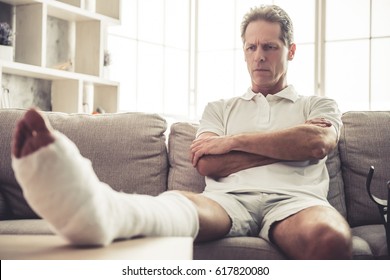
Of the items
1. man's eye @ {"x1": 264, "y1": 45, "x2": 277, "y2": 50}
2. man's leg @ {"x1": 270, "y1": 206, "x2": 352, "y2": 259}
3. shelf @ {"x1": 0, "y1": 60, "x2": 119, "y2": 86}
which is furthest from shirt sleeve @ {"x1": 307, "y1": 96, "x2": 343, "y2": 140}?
shelf @ {"x1": 0, "y1": 60, "x2": 119, "y2": 86}

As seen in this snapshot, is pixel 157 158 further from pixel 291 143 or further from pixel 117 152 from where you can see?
pixel 291 143

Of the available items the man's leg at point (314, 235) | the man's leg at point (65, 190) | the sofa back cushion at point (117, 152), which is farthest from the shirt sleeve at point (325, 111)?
the man's leg at point (65, 190)

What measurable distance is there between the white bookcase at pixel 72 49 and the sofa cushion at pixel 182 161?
1.42 metres

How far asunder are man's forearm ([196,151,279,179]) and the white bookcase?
68.8 inches

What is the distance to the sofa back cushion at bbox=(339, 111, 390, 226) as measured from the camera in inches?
77.8

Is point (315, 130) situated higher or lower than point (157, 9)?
lower

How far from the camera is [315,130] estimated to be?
1.72 metres

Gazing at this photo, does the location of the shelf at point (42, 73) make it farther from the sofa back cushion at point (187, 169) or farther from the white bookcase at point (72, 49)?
the sofa back cushion at point (187, 169)

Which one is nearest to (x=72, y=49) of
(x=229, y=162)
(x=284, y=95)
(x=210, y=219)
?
(x=284, y=95)

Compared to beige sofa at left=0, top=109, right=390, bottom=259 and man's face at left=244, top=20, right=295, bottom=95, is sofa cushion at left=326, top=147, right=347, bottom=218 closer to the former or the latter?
beige sofa at left=0, top=109, right=390, bottom=259

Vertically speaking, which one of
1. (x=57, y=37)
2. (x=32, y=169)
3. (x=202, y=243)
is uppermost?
(x=57, y=37)
